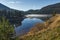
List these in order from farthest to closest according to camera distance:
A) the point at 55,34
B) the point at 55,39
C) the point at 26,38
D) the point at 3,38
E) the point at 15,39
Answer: the point at 26,38
the point at 55,34
the point at 55,39
the point at 15,39
the point at 3,38

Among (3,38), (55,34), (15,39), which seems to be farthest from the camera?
(55,34)

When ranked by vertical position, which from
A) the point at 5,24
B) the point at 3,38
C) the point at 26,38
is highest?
the point at 5,24

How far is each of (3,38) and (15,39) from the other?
1349 mm

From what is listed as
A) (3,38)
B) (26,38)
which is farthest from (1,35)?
(26,38)

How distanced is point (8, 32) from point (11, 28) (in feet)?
1.42

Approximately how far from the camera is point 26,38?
22078mm

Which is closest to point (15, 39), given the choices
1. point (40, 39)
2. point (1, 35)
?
point (1, 35)

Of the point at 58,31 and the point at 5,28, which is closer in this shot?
the point at 5,28

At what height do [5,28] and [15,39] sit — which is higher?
[5,28]

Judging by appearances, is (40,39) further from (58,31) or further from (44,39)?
(58,31)

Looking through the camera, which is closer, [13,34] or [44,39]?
[13,34]

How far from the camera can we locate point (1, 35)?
48.0 ft

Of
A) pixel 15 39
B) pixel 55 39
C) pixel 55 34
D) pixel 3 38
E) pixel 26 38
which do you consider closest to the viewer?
pixel 3 38

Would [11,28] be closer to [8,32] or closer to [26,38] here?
[8,32]
